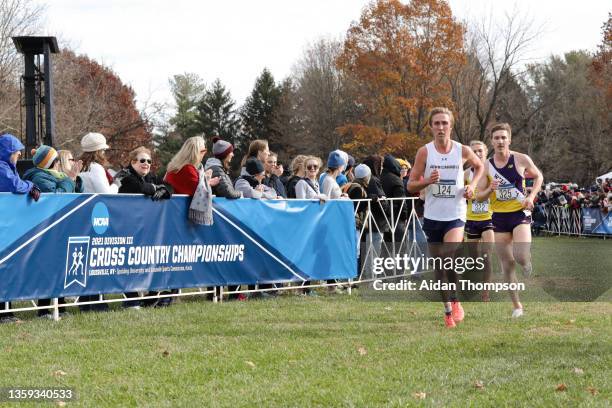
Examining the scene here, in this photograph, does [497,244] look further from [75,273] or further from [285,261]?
[75,273]

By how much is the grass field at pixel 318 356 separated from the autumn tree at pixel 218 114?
6984 centimetres

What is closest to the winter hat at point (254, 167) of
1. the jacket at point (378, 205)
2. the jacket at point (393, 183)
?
the jacket at point (378, 205)

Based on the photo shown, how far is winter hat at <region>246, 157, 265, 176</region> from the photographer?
38.8 feet

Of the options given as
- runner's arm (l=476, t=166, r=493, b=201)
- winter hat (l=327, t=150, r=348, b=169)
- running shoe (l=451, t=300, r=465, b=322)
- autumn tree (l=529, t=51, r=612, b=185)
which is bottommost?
running shoe (l=451, t=300, r=465, b=322)

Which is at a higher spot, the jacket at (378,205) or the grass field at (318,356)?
the jacket at (378,205)

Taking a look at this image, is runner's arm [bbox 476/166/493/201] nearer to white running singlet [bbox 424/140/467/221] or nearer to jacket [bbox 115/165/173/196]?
white running singlet [bbox 424/140/467/221]

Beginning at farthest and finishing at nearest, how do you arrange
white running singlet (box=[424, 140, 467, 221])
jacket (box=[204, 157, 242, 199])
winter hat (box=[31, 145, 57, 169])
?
jacket (box=[204, 157, 242, 199]) < winter hat (box=[31, 145, 57, 169]) < white running singlet (box=[424, 140, 467, 221])

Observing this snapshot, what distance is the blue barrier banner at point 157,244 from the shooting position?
898cm

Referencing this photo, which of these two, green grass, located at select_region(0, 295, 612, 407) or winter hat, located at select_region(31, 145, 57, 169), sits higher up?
winter hat, located at select_region(31, 145, 57, 169)

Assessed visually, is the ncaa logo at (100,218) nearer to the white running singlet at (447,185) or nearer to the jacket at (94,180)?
the jacket at (94,180)

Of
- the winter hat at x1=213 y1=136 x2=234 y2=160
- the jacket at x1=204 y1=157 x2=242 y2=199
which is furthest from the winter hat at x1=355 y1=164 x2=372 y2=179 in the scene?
the jacket at x1=204 y1=157 x2=242 y2=199

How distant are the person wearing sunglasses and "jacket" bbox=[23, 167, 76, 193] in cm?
71

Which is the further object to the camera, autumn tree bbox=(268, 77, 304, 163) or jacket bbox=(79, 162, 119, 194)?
autumn tree bbox=(268, 77, 304, 163)

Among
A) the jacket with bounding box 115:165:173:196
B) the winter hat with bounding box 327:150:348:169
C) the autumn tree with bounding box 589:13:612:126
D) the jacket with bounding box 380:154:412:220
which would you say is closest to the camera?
the jacket with bounding box 115:165:173:196
